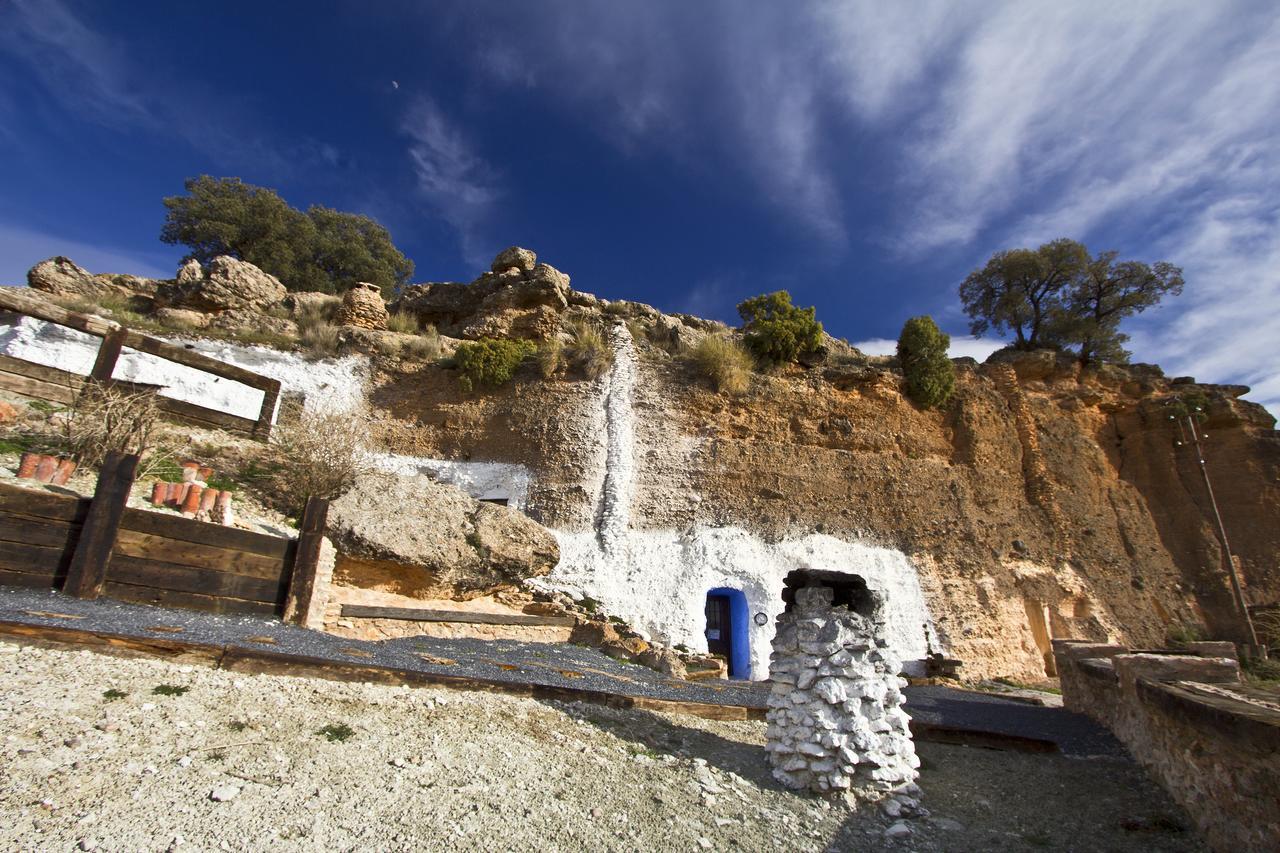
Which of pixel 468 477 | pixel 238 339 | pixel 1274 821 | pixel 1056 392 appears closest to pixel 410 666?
Result: pixel 1274 821

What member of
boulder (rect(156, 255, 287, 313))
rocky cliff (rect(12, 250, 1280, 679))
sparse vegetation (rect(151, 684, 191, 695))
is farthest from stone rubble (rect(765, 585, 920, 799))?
boulder (rect(156, 255, 287, 313))

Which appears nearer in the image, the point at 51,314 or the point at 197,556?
the point at 197,556

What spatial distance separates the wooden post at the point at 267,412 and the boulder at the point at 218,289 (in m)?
4.05

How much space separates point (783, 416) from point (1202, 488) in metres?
14.3

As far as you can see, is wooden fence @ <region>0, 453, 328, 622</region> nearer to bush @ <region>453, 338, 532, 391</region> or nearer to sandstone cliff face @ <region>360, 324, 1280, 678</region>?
sandstone cliff face @ <region>360, 324, 1280, 678</region>

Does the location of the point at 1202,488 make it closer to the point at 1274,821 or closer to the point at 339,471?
the point at 1274,821

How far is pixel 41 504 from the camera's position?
6016 mm

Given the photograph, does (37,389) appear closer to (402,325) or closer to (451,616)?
(451,616)

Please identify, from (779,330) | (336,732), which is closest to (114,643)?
(336,732)

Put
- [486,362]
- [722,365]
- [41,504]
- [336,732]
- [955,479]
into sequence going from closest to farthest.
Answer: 1. [336,732]
2. [41,504]
3. [486,362]
4. [722,365]
5. [955,479]

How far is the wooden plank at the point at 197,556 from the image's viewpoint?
640cm

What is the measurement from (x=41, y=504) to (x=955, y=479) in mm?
16972

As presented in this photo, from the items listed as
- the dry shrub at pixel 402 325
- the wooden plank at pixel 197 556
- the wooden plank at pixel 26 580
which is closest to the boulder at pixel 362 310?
the dry shrub at pixel 402 325

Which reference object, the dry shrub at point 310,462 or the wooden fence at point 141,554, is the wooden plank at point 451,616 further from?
the dry shrub at point 310,462
